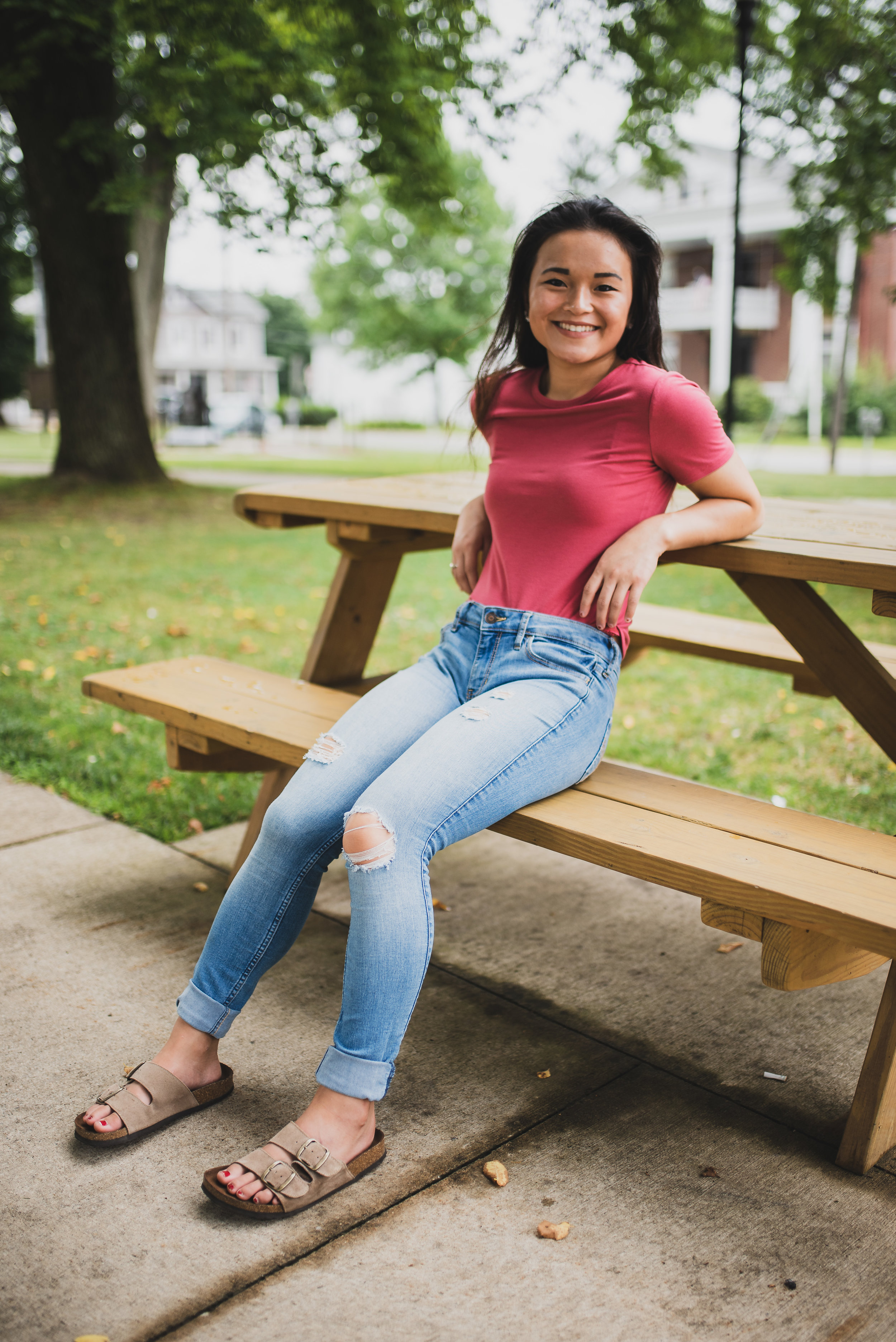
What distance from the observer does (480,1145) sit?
221 cm

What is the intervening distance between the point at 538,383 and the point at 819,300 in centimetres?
1317

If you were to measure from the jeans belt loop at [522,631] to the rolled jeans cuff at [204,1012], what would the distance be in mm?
959

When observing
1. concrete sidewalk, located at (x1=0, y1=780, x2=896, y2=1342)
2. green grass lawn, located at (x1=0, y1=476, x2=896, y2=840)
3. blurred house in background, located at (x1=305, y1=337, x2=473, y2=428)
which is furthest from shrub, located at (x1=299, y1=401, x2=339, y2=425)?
concrete sidewalk, located at (x1=0, y1=780, x2=896, y2=1342)

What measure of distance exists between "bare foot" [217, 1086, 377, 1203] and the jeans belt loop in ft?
3.20

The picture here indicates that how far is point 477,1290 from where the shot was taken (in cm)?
183

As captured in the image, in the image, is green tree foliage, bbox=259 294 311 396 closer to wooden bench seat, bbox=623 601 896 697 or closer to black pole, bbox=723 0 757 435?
black pole, bbox=723 0 757 435

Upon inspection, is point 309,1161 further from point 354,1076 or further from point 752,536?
point 752,536

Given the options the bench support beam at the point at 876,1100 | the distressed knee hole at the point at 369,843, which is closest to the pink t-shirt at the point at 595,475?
the distressed knee hole at the point at 369,843

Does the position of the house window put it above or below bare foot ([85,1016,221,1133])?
above

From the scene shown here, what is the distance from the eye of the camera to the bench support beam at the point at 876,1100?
6.89 feet

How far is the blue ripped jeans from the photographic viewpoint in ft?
6.70

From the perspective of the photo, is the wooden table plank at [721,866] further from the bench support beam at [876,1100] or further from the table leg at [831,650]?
the table leg at [831,650]

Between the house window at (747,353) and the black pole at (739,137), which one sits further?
the house window at (747,353)

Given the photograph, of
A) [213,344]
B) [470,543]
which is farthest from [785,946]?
[213,344]
